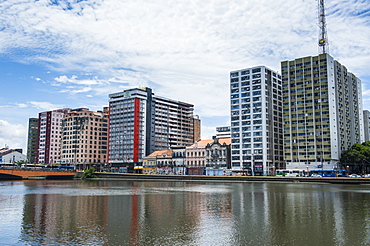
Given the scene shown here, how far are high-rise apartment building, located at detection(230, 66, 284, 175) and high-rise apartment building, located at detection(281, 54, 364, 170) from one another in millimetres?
9910

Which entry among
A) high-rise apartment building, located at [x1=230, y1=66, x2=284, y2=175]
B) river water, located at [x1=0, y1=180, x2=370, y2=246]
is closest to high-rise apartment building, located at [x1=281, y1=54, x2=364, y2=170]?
high-rise apartment building, located at [x1=230, y1=66, x2=284, y2=175]

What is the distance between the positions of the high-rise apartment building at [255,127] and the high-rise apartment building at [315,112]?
390 inches

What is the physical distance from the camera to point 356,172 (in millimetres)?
172875

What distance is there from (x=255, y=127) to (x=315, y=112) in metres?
31.2

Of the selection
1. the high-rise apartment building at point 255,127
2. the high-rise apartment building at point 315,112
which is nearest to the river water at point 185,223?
the high-rise apartment building at point 315,112

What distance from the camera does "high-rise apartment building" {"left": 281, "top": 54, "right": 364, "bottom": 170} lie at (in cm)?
17200

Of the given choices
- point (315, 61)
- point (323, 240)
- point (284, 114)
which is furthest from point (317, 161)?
point (323, 240)

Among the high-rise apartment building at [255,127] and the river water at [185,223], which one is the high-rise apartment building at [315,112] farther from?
the river water at [185,223]

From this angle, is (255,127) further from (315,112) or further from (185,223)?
(185,223)

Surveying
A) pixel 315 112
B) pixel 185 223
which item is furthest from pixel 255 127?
pixel 185 223

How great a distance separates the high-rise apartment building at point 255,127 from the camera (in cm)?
18738

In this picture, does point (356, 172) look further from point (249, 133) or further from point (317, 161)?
point (249, 133)

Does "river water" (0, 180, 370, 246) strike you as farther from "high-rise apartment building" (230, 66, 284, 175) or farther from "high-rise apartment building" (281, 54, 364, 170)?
"high-rise apartment building" (230, 66, 284, 175)

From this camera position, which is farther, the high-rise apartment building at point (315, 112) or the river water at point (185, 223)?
the high-rise apartment building at point (315, 112)
